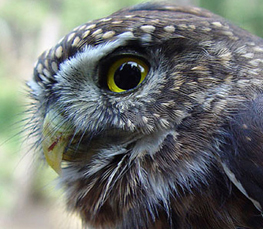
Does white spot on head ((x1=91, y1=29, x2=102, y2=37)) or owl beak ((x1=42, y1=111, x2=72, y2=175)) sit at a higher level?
white spot on head ((x1=91, y1=29, x2=102, y2=37))

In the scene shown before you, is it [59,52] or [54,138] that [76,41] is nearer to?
[59,52]

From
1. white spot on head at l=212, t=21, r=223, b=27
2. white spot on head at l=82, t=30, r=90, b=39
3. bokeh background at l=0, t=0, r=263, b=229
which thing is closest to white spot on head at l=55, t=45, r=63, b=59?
white spot on head at l=82, t=30, r=90, b=39

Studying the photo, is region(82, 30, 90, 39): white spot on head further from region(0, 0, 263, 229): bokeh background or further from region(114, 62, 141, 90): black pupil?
region(0, 0, 263, 229): bokeh background

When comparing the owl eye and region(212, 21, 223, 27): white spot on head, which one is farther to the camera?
region(212, 21, 223, 27): white spot on head

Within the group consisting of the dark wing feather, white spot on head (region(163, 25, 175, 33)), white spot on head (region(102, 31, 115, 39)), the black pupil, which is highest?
white spot on head (region(102, 31, 115, 39))

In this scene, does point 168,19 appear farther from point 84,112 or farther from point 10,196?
point 10,196

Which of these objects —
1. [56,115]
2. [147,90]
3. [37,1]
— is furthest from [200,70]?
[37,1]

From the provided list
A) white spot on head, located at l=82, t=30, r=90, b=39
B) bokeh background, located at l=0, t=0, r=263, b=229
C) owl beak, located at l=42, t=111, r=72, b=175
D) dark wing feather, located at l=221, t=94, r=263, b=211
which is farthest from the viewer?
bokeh background, located at l=0, t=0, r=263, b=229

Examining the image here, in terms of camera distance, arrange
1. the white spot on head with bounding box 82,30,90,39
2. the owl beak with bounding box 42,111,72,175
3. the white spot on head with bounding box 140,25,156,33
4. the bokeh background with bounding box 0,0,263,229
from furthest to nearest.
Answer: the bokeh background with bounding box 0,0,263,229 → the owl beak with bounding box 42,111,72,175 → the white spot on head with bounding box 82,30,90,39 → the white spot on head with bounding box 140,25,156,33
